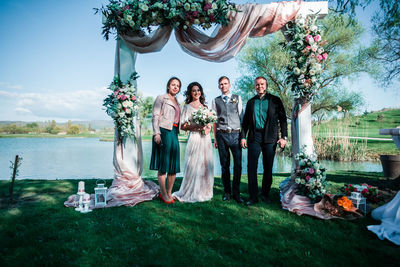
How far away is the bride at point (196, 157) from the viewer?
14.1 feet

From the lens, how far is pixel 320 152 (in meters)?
11.8

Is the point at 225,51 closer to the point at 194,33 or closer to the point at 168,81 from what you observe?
the point at 194,33

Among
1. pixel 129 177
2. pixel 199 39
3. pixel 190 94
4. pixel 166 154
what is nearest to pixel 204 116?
pixel 190 94

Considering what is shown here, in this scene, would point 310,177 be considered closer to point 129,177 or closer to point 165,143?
point 165,143

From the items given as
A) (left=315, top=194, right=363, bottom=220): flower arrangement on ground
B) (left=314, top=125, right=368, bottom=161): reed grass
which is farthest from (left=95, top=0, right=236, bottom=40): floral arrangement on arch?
(left=314, top=125, right=368, bottom=161): reed grass

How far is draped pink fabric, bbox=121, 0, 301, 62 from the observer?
4.30 m

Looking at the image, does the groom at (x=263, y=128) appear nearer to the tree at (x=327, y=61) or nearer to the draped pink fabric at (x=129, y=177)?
the draped pink fabric at (x=129, y=177)

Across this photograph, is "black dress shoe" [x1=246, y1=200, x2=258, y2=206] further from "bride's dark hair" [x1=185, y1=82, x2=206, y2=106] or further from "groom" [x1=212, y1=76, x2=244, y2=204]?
"bride's dark hair" [x1=185, y1=82, x2=206, y2=106]

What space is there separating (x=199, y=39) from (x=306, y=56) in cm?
195

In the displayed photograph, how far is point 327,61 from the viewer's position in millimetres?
15734

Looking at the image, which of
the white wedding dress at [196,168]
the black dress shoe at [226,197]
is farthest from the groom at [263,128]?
the white wedding dress at [196,168]

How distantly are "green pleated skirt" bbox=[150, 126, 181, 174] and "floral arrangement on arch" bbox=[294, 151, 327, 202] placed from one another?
2.08m

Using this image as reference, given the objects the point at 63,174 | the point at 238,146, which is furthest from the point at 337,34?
the point at 63,174

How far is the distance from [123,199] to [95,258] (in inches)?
71.5
